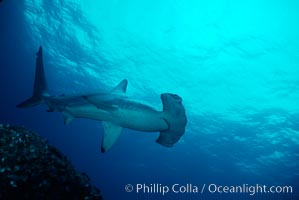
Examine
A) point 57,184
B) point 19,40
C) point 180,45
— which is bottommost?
point 57,184

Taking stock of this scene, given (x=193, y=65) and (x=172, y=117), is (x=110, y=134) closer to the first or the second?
(x=172, y=117)

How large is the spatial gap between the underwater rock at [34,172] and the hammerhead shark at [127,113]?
1.85 m

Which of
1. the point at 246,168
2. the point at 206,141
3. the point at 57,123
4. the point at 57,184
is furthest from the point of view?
the point at 57,123

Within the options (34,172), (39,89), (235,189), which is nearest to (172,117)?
(34,172)

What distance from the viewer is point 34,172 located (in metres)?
3.43

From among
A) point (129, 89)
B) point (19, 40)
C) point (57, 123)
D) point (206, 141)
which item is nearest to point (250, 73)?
point (129, 89)

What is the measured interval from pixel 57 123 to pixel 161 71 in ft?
111

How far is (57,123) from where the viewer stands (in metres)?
49.4

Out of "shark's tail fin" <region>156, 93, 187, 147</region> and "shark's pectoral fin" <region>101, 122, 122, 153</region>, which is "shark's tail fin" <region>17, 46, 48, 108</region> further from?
"shark's tail fin" <region>156, 93, 187, 147</region>

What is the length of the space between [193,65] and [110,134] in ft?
55.2

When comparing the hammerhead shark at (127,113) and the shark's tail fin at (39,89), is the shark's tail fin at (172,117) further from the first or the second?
the shark's tail fin at (39,89)

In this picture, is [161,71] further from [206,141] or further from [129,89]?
[206,141]

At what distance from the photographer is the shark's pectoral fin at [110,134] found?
637 centimetres

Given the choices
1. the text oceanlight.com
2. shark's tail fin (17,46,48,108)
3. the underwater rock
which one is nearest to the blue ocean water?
the text oceanlight.com
